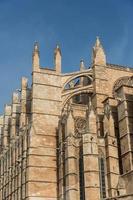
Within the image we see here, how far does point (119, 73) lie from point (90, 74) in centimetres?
305

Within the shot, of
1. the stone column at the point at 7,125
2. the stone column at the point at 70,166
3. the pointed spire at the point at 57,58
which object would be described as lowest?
the stone column at the point at 70,166

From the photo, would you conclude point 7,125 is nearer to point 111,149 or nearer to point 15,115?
point 15,115

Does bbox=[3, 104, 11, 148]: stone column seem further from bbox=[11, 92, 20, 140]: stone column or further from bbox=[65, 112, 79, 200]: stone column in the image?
bbox=[65, 112, 79, 200]: stone column

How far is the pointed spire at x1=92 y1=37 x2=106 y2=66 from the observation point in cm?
3562

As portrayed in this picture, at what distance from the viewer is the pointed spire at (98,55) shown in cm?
3562

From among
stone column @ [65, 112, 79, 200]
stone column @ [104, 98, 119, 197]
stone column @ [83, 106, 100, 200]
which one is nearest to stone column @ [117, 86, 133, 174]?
stone column @ [104, 98, 119, 197]

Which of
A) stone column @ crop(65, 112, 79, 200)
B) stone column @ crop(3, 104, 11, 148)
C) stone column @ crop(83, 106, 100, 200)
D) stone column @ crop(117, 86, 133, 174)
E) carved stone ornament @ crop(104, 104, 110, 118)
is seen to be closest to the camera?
stone column @ crop(83, 106, 100, 200)

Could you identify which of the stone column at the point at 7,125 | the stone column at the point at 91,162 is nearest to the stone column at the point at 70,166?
the stone column at the point at 91,162

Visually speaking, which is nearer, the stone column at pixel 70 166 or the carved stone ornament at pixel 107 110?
the stone column at pixel 70 166

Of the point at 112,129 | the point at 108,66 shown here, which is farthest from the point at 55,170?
the point at 108,66

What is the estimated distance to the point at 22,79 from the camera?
3969 centimetres

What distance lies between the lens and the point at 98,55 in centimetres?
3606

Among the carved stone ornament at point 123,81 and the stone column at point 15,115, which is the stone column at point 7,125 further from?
the carved stone ornament at point 123,81

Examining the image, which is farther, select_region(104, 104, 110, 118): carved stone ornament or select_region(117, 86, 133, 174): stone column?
select_region(104, 104, 110, 118): carved stone ornament
